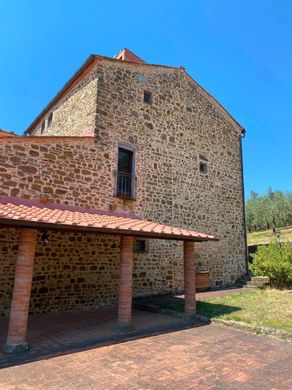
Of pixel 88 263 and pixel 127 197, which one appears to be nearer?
pixel 88 263

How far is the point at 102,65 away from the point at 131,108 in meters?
1.91

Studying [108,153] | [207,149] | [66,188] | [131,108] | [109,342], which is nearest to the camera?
[109,342]

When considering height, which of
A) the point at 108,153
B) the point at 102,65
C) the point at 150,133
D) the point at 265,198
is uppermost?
the point at 265,198

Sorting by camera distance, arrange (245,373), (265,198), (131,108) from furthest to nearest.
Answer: (265,198) < (131,108) < (245,373)

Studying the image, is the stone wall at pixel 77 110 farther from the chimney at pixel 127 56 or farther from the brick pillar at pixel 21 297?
the brick pillar at pixel 21 297

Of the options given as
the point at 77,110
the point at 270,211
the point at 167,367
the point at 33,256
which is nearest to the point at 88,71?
the point at 77,110

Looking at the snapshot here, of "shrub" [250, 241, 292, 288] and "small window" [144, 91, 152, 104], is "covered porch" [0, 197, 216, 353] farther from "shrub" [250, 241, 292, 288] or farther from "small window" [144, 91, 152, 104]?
"small window" [144, 91, 152, 104]

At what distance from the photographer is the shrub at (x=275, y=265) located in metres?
11.3

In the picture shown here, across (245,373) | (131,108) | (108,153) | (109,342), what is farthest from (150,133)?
(245,373)

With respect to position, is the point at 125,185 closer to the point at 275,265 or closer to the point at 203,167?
the point at 203,167

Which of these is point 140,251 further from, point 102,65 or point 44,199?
point 102,65

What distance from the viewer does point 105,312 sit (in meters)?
8.81

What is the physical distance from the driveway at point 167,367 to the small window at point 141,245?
5084 mm

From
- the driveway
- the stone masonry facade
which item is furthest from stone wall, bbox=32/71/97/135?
the driveway
